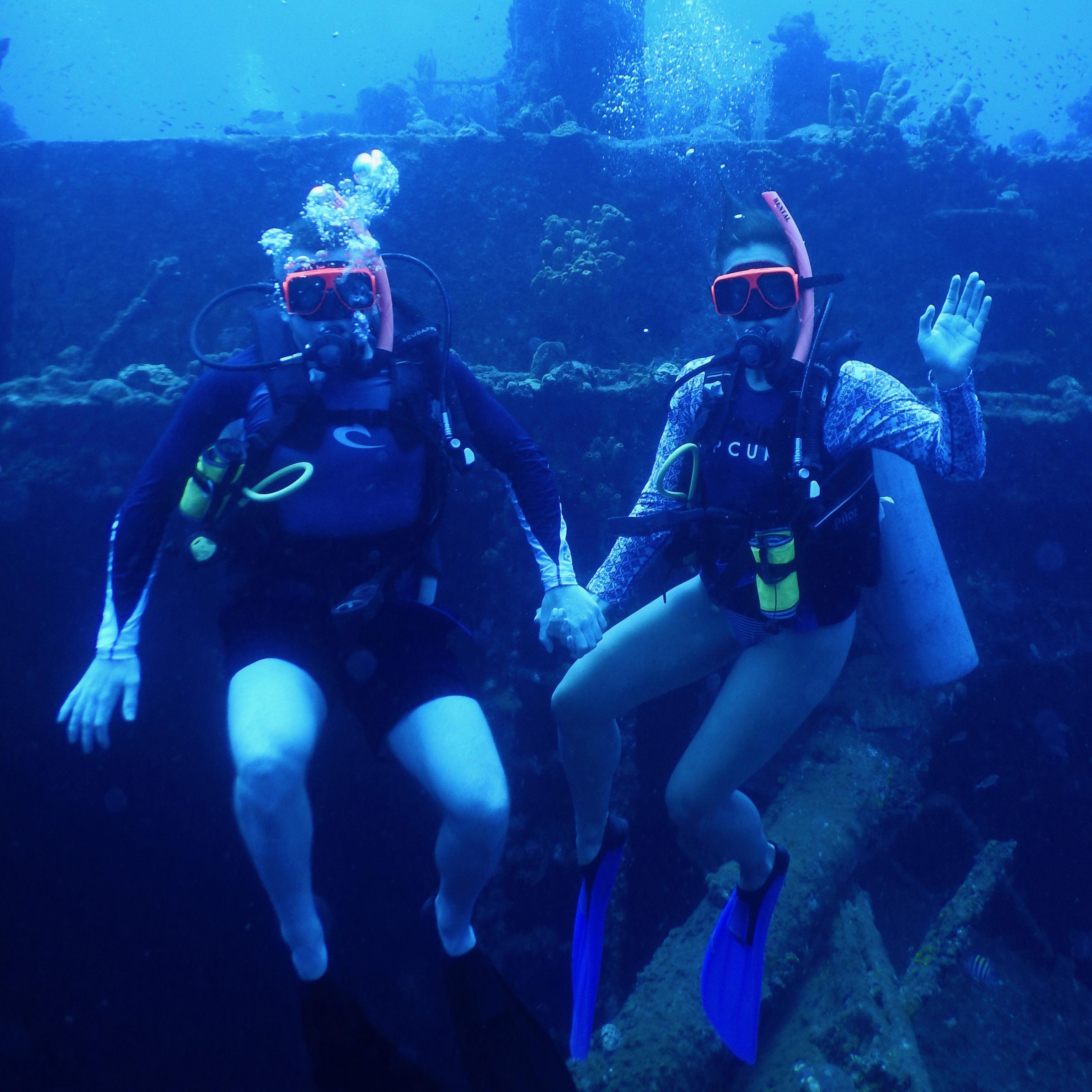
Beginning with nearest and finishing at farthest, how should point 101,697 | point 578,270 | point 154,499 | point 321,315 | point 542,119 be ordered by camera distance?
1. point 101,697
2. point 154,499
3. point 321,315
4. point 578,270
5. point 542,119

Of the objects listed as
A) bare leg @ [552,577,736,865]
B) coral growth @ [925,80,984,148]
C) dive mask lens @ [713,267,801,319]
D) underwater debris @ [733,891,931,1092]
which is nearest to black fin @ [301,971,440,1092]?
bare leg @ [552,577,736,865]

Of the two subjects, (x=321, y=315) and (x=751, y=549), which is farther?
(x=321, y=315)

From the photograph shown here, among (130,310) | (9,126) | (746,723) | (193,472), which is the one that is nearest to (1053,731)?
(746,723)

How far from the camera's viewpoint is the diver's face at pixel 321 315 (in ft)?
8.63

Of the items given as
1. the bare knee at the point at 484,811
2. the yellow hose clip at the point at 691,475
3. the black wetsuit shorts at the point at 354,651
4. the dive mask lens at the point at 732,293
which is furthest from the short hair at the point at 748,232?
the bare knee at the point at 484,811

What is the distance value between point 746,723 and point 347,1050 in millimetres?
1833

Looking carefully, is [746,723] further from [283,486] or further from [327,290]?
[327,290]

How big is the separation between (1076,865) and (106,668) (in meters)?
6.08

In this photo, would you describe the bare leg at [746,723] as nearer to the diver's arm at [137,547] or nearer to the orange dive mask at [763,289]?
the orange dive mask at [763,289]

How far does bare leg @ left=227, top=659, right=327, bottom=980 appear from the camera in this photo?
1.91m

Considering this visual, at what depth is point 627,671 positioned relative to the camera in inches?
103

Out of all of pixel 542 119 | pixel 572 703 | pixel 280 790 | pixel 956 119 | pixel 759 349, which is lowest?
pixel 572 703

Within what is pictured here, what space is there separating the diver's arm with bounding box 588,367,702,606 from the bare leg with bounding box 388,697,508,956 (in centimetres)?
89

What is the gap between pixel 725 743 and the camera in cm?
243
